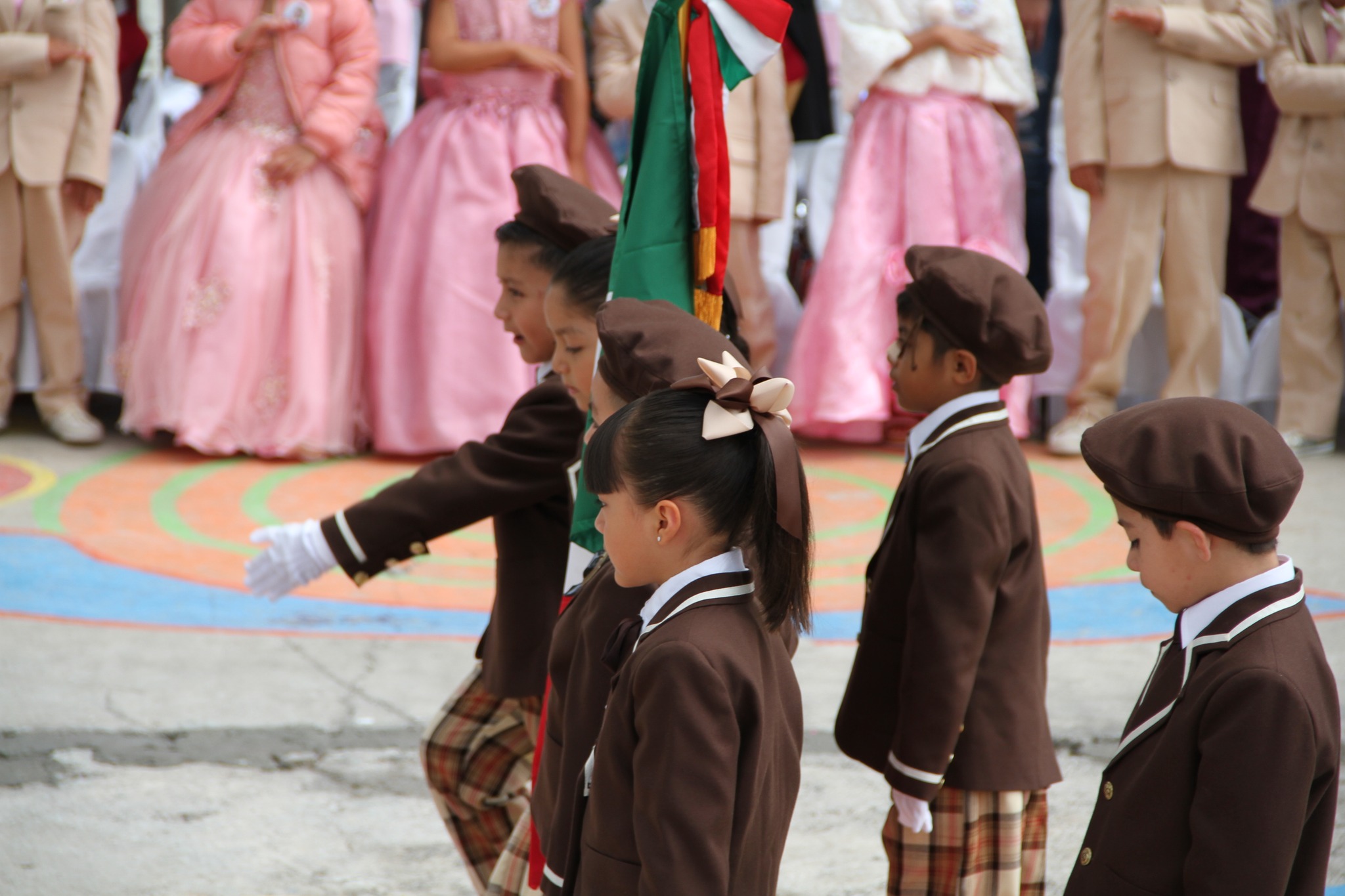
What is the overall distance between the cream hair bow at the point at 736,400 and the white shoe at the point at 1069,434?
417 cm

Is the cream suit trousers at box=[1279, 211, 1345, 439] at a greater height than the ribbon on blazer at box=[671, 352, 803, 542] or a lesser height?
lesser

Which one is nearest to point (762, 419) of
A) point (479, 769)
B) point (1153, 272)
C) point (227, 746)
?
point (479, 769)

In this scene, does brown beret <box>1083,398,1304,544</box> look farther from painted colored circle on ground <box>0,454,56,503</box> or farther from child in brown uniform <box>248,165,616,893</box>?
painted colored circle on ground <box>0,454,56,503</box>

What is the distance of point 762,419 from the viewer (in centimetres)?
142

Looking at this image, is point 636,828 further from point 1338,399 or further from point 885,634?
point 1338,399

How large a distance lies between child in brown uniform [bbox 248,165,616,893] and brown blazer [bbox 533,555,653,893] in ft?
1.37

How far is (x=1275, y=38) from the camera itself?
5145 mm

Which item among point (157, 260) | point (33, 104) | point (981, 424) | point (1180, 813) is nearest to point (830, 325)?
point (157, 260)

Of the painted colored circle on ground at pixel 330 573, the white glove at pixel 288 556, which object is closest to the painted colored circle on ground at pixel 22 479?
the painted colored circle on ground at pixel 330 573

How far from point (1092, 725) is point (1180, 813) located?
167cm

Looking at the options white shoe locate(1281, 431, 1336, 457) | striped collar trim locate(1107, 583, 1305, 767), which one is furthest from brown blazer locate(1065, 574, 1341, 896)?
white shoe locate(1281, 431, 1336, 457)

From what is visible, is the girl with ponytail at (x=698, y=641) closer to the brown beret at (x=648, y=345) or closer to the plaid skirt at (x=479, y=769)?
the brown beret at (x=648, y=345)

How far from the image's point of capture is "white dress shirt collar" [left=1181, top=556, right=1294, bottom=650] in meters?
1.44

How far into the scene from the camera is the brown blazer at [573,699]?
5.01 ft
